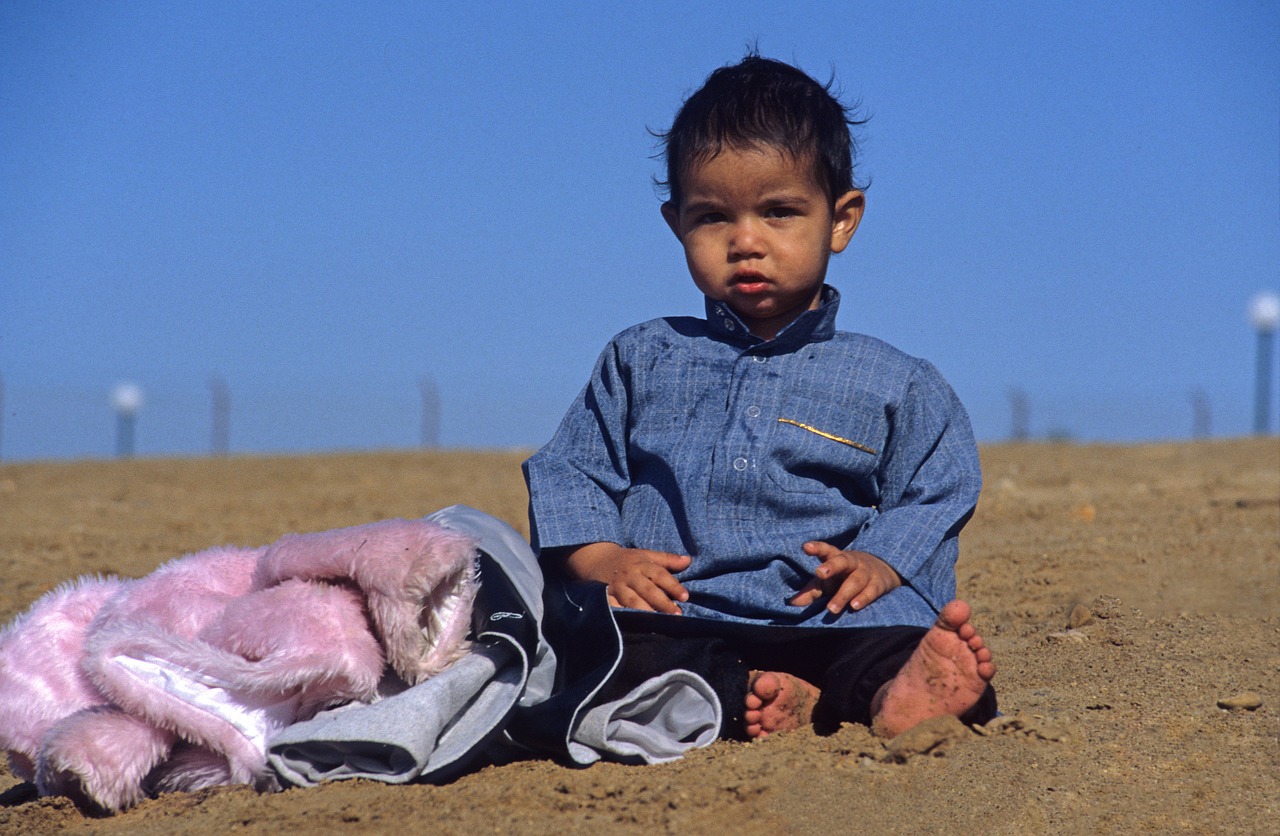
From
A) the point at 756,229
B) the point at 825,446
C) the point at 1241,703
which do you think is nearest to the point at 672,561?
the point at 825,446

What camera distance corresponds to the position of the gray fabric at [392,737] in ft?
7.32

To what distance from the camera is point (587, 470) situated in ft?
9.86

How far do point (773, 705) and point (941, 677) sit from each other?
1.15 ft

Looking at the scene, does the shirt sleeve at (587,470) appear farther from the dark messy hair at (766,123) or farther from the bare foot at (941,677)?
the bare foot at (941,677)

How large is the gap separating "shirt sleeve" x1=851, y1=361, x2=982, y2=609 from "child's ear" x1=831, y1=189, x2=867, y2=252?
1.28ft

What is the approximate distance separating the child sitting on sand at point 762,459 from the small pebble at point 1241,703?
0.66 m

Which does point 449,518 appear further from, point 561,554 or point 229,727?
point 229,727

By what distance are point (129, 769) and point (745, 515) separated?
1.36 metres

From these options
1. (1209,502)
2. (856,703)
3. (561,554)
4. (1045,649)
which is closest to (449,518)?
(561,554)

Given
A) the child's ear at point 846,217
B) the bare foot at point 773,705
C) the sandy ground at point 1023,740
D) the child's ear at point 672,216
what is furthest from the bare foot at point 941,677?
the child's ear at point 672,216

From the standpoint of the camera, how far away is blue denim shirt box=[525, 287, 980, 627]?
9.07 ft

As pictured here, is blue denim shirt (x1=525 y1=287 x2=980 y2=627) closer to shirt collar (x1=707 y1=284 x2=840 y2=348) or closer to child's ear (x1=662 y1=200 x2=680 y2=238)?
shirt collar (x1=707 y1=284 x2=840 y2=348)

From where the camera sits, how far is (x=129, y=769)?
233 cm

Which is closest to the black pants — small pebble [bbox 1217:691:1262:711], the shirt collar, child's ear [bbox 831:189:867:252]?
small pebble [bbox 1217:691:1262:711]
